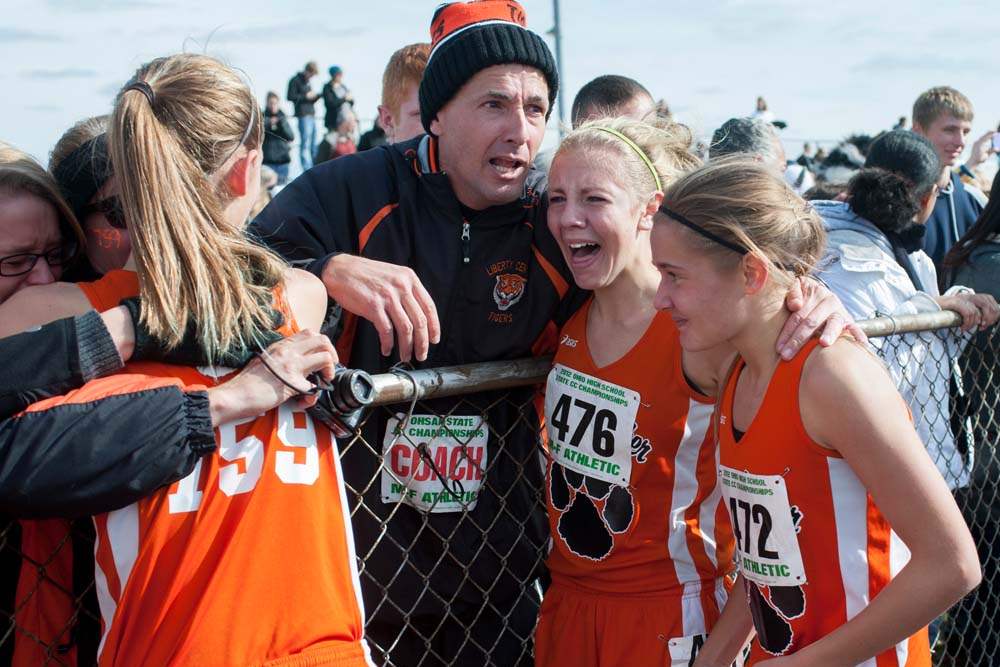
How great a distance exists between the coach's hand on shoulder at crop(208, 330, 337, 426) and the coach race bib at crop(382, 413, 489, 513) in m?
0.62

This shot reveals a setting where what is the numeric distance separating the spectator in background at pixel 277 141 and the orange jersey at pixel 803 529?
34.0 ft

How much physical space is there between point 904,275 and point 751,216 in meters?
2.18

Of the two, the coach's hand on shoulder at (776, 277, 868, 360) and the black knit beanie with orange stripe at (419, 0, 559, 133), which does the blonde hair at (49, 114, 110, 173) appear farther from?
the coach's hand on shoulder at (776, 277, 868, 360)

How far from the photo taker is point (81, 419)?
165 cm

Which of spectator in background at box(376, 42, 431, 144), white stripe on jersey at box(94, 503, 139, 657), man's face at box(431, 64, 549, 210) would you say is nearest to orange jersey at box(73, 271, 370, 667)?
white stripe on jersey at box(94, 503, 139, 657)

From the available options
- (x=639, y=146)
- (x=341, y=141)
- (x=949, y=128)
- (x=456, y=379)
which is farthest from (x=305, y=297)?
(x=341, y=141)

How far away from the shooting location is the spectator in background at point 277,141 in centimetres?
1230

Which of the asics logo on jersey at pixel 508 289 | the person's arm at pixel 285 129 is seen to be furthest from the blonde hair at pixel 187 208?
the person's arm at pixel 285 129

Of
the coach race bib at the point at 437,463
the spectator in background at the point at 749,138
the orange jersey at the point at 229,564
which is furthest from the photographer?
the spectator in background at the point at 749,138

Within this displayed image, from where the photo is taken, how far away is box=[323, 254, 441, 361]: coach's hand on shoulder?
2.24m

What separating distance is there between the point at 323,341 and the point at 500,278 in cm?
85

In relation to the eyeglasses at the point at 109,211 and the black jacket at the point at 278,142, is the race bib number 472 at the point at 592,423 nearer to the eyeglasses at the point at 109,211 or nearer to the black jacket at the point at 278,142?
the eyeglasses at the point at 109,211

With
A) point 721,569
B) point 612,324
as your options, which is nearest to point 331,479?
point 612,324

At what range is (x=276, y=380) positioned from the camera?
1869 mm
